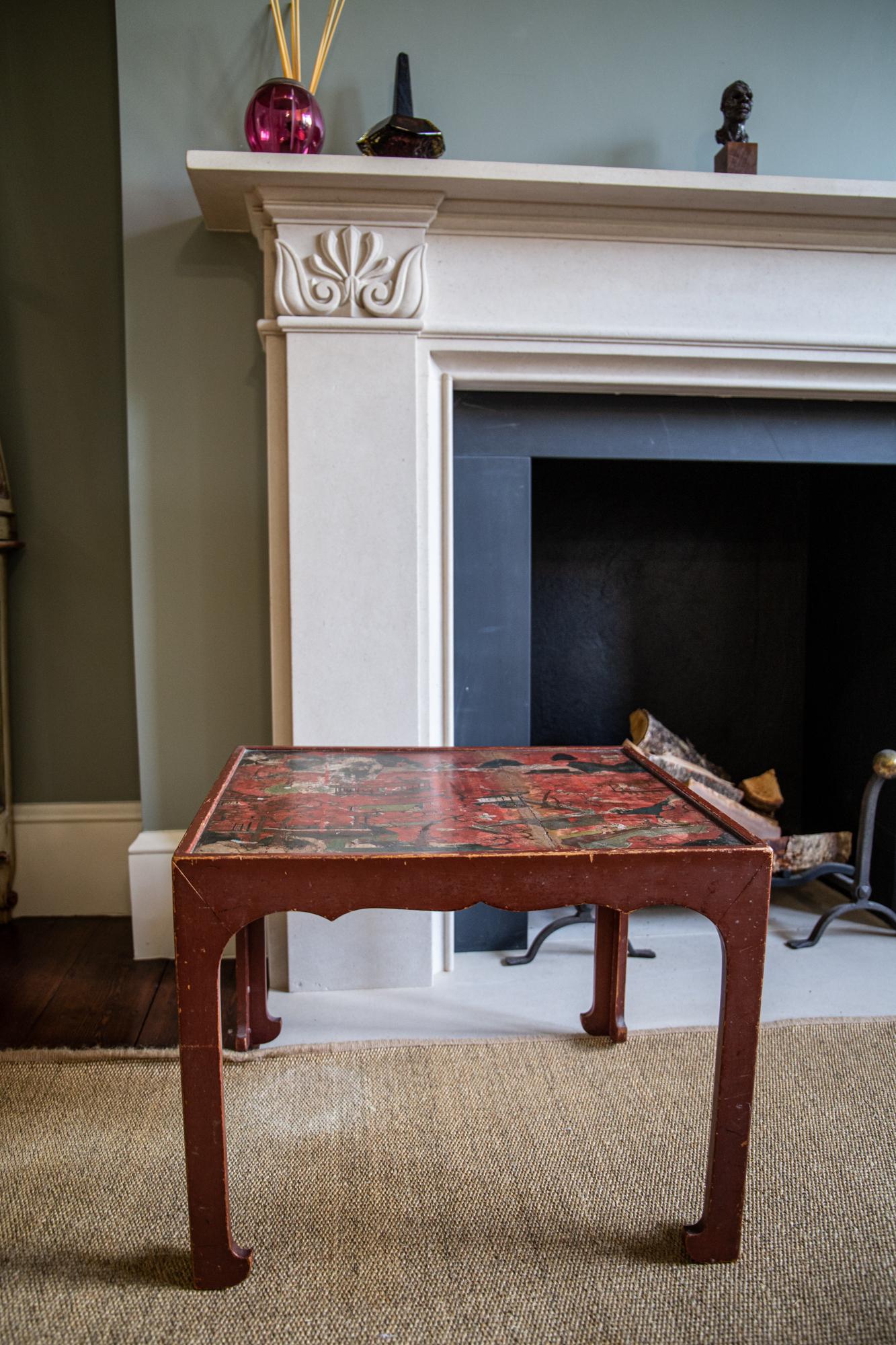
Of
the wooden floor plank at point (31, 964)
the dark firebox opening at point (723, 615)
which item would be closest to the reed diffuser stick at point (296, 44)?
the dark firebox opening at point (723, 615)

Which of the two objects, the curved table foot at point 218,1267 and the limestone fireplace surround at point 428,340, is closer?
Answer: the curved table foot at point 218,1267

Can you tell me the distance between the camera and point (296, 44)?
5.48 ft

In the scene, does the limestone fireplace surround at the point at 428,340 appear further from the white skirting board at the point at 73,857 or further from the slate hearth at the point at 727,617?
the white skirting board at the point at 73,857

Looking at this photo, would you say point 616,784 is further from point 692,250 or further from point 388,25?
point 388,25

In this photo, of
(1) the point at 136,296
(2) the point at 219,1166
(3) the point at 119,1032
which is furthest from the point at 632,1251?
(1) the point at 136,296

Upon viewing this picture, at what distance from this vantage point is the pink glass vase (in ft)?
5.22

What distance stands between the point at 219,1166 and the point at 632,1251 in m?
0.53

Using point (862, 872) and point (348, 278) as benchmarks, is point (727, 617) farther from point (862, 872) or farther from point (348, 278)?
point (348, 278)

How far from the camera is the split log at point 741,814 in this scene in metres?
2.15

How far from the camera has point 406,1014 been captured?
1.70 meters

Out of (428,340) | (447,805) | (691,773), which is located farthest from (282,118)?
(691,773)

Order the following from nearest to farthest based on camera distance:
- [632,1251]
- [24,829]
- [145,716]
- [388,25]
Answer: [632,1251] → [388,25] → [145,716] → [24,829]

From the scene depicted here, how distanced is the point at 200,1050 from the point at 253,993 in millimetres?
638

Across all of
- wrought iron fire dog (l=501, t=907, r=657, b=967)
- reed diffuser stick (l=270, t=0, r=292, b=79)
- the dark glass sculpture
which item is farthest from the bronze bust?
wrought iron fire dog (l=501, t=907, r=657, b=967)
